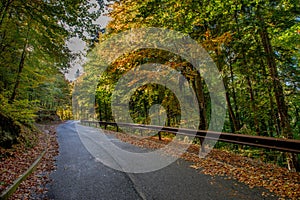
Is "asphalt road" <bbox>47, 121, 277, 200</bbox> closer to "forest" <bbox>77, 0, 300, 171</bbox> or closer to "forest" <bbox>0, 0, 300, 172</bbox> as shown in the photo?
"forest" <bbox>0, 0, 300, 172</bbox>

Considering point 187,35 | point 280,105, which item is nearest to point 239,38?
point 187,35

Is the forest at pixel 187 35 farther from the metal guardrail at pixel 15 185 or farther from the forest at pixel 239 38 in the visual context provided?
the metal guardrail at pixel 15 185

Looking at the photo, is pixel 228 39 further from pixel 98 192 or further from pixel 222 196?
pixel 98 192

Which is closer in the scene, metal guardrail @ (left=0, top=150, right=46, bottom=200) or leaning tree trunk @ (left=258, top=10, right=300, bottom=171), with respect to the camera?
metal guardrail @ (left=0, top=150, right=46, bottom=200)

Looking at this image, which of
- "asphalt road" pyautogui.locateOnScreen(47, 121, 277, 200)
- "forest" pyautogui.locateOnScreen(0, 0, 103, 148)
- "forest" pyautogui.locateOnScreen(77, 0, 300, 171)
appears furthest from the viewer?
"forest" pyautogui.locateOnScreen(77, 0, 300, 171)

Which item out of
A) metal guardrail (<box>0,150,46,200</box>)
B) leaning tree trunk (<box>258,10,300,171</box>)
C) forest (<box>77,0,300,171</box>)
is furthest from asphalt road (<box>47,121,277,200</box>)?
forest (<box>77,0,300,171</box>)

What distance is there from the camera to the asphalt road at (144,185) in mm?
3715

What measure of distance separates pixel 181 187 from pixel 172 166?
1581mm

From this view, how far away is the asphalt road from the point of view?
3715 millimetres

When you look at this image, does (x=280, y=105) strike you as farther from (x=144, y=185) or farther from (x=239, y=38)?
(x=144, y=185)

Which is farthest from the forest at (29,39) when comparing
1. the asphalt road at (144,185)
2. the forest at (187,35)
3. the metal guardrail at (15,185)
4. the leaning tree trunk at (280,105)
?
the leaning tree trunk at (280,105)

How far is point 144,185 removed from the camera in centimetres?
422

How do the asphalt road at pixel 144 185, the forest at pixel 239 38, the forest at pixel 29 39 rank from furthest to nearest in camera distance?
the forest at pixel 239 38, the forest at pixel 29 39, the asphalt road at pixel 144 185

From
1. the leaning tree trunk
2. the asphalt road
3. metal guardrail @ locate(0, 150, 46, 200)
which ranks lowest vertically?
metal guardrail @ locate(0, 150, 46, 200)
